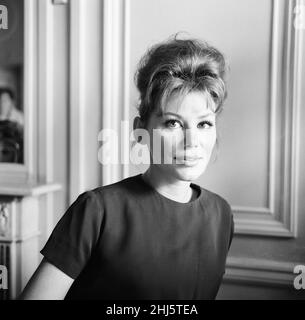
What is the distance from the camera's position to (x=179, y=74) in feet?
2.43

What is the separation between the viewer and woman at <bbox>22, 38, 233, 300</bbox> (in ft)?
2.40

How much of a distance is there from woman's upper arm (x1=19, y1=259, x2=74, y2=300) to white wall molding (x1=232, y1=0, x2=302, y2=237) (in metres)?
0.51

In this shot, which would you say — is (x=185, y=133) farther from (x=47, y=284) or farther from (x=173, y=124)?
(x=47, y=284)

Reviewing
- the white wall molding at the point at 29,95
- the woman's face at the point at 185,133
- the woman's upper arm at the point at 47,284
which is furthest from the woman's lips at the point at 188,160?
the white wall molding at the point at 29,95

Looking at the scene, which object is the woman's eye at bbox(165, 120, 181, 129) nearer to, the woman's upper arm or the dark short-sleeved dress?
the dark short-sleeved dress

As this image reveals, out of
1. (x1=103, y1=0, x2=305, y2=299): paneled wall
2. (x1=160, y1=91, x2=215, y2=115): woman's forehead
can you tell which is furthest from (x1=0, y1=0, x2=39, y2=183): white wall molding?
(x1=160, y1=91, x2=215, y2=115): woman's forehead

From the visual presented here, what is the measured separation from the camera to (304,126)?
0.99 meters

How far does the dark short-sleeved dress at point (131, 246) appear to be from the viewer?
0.74 meters

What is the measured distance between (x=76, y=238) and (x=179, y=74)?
33 centimetres

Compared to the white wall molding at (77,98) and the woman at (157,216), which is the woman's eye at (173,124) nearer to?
the woman at (157,216)

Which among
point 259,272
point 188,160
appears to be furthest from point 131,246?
point 259,272

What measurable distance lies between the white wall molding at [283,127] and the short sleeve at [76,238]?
0.45m
